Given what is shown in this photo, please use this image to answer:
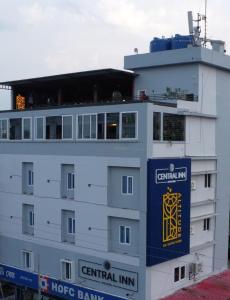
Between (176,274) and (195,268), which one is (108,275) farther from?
(195,268)

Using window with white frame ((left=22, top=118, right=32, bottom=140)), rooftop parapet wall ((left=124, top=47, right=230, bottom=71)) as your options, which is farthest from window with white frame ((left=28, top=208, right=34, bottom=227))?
rooftop parapet wall ((left=124, top=47, right=230, bottom=71))

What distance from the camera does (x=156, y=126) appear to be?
1011 inches

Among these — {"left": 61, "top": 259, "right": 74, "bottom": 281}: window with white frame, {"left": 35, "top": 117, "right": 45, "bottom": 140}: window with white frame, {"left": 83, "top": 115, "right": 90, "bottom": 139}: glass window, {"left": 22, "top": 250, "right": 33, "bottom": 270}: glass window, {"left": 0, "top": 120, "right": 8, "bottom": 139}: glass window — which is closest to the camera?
{"left": 83, "top": 115, "right": 90, "bottom": 139}: glass window

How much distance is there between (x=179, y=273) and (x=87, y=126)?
10.3 metres

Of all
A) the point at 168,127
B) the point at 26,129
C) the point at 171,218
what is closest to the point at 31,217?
the point at 26,129

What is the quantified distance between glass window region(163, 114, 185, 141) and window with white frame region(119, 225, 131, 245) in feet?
18.1

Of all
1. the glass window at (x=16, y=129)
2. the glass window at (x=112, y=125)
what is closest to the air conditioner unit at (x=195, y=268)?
the glass window at (x=112, y=125)

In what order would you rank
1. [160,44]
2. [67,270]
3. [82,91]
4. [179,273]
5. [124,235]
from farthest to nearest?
[82,91] < [160,44] < [67,270] < [179,273] < [124,235]

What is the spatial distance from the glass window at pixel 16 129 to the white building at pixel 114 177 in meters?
0.07

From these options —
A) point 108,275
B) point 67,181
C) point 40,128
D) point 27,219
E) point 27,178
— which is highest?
point 40,128

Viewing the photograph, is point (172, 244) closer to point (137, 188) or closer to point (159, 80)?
point (137, 188)

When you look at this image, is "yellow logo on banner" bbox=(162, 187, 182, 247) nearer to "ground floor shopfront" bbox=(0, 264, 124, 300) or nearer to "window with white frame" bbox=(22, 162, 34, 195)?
"ground floor shopfront" bbox=(0, 264, 124, 300)

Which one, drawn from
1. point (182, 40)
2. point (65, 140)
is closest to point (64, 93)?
point (65, 140)

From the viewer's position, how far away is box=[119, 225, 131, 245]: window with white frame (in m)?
26.4
